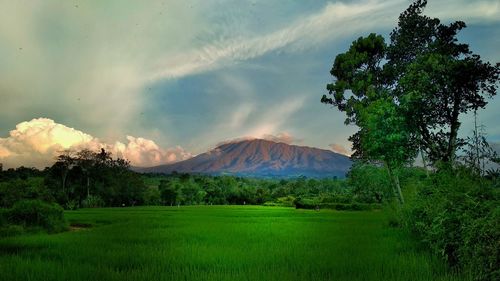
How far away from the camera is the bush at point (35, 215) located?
20562 millimetres

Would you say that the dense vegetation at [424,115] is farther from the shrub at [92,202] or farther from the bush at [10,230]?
the shrub at [92,202]

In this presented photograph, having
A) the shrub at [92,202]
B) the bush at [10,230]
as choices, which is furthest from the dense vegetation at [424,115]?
the shrub at [92,202]

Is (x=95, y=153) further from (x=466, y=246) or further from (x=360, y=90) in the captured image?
(x=466, y=246)

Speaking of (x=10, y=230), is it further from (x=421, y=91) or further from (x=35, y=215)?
(x=421, y=91)

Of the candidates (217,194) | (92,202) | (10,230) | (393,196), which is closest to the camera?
(10,230)

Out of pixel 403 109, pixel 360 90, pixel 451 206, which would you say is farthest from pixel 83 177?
pixel 451 206

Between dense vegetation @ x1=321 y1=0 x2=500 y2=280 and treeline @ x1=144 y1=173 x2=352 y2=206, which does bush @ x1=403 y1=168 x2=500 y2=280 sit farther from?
treeline @ x1=144 y1=173 x2=352 y2=206

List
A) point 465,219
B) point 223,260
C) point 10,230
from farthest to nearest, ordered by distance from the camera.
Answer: point 10,230 < point 223,260 < point 465,219

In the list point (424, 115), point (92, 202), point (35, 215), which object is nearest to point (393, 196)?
point (424, 115)

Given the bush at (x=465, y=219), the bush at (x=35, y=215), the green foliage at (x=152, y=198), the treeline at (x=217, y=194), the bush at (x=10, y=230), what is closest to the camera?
the bush at (x=465, y=219)

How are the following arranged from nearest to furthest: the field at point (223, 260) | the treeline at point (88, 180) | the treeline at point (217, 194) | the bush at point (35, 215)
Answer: the field at point (223, 260) < the bush at point (35, 215) < the treeline at point (88, 180) < the treeline at point (217, 194)

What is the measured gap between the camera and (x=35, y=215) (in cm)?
2109

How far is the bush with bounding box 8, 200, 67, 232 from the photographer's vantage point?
20562 millimetres

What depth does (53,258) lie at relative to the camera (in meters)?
11.0
